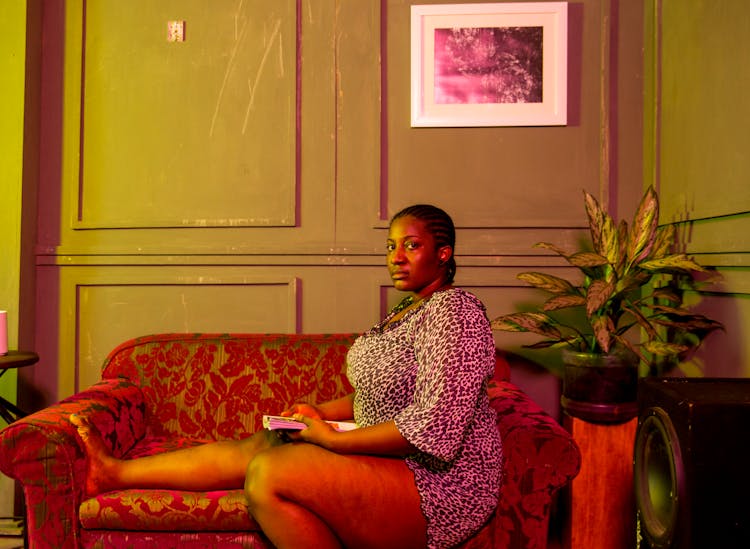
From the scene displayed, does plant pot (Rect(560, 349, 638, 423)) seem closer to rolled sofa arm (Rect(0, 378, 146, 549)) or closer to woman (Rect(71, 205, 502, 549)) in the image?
woman (Rect(71, 205, 502, 549))

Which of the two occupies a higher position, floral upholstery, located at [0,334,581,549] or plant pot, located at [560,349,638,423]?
plant pot, located at [560,349,638,423]

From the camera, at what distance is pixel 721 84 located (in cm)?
189

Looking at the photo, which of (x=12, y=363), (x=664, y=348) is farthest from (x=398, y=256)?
(x=12, y=363)

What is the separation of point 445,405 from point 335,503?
359 mm

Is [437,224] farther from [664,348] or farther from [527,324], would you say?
[664,348]

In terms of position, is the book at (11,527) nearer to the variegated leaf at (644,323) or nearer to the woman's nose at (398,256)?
the woman's nose at (398,256)

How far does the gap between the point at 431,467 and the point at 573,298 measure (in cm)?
98

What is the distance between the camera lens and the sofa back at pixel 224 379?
214 cm

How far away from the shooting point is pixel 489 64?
8.17 feet

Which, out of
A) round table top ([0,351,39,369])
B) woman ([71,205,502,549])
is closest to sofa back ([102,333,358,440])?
round table top ([0,351,39,369])

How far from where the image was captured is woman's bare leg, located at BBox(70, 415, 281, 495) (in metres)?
1.58

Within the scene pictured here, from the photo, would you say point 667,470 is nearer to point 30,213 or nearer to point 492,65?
point 492,65

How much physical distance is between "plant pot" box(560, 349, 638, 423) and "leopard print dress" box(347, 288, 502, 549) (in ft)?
2.17

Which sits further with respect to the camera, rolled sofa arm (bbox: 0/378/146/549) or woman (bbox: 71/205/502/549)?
rolled sofa arm (bbox: 0/378/146/549)
